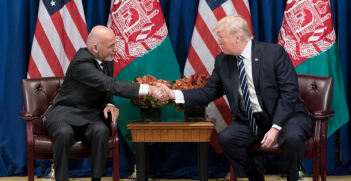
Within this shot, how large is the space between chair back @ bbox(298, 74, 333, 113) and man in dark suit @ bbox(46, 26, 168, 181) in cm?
129

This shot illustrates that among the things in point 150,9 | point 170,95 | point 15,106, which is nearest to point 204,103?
point 170,95

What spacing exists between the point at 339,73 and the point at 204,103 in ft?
4.84

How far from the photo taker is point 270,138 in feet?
12.2

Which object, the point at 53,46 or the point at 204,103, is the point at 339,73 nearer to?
the point at 204,103

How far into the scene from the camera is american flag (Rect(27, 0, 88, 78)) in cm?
492

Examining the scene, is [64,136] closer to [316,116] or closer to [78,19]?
[78,19]

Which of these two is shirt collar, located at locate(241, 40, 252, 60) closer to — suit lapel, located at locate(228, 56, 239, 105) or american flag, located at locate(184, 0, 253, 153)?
suit lapel, located at locate(228, 56, 239, 105)

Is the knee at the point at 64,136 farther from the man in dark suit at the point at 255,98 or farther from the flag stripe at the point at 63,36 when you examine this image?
the flag stripe at the point at 63,36

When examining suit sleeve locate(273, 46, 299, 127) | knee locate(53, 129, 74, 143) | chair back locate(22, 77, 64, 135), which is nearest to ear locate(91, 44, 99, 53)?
chair back locate(22, 77, 64, 135)

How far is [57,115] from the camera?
408 cm

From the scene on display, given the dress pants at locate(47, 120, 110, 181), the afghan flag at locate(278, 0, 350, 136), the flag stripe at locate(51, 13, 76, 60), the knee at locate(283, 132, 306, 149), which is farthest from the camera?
the flag stripe at locate(51, 13, 76, 60)

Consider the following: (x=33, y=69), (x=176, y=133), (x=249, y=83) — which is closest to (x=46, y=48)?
(x=33, y=69)

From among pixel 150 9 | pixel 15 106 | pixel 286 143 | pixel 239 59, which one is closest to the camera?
pixel 286 143

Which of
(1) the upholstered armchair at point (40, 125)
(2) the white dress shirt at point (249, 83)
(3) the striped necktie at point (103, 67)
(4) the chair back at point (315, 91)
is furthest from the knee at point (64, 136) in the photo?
(4) the chair back at point (315, 91)
